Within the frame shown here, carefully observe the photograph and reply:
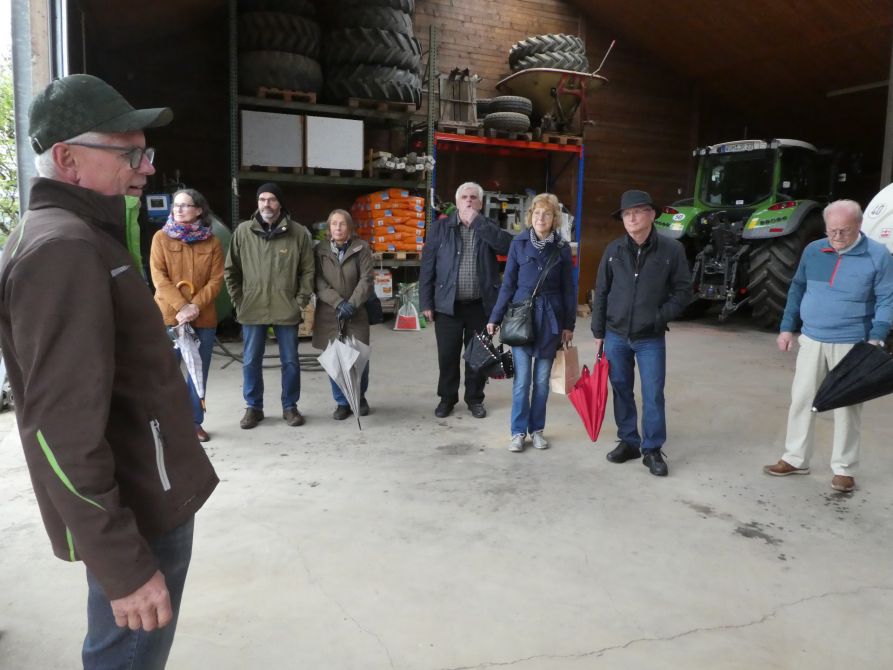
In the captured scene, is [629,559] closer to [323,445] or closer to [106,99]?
[323,445]

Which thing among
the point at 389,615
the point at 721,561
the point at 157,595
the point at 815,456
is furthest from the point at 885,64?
the point at 157,595

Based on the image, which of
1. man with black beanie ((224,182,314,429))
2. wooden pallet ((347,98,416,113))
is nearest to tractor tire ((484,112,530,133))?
wooden pallet ((347,98,416,113))

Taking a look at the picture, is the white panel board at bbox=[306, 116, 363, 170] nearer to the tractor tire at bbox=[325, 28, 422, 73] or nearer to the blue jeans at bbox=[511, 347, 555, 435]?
the tractor tire at bbox=[325, 28, 422, 73]

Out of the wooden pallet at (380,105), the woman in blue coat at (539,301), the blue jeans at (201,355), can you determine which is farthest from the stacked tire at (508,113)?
the blue jeans at (201,355)

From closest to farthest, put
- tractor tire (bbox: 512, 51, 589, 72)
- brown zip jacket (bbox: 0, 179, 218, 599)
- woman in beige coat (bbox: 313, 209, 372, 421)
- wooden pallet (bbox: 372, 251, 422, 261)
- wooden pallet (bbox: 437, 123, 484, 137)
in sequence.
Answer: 1. brown zip jacket (bbox: 0, 179, 218, 599)
2. woman in beige coat (bbox: 313, 209, 372, 421)
3. wooden pallet (bbox: 372, 251, 422, 261)
4. wooden pallet (bbox: 437, 123, 484, 137)
5. tractor tire (bbox: 512, 51, 589, 72)

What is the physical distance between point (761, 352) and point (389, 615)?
6193 millimetres

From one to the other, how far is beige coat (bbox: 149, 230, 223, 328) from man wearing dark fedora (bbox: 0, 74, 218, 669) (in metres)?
2.80

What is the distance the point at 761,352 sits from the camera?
7387mm

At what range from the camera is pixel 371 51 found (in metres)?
8.21

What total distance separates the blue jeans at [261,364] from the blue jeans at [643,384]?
1.99 m

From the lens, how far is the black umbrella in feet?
10.5

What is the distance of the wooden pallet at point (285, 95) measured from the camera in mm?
7984

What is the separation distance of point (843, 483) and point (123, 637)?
135 inches

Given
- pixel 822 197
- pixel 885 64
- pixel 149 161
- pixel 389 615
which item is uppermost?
pixel 885 64
